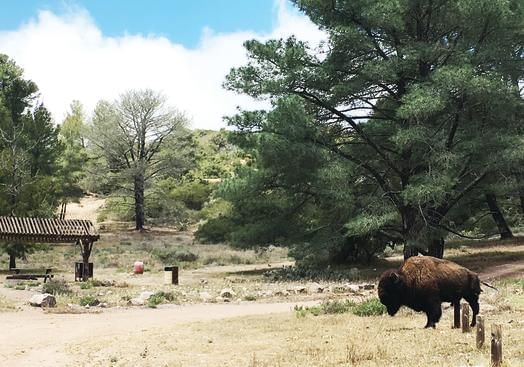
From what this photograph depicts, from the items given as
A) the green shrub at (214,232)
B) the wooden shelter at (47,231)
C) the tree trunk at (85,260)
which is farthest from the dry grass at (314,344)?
the green shrub at (214,232)

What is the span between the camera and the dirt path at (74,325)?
10484 mm

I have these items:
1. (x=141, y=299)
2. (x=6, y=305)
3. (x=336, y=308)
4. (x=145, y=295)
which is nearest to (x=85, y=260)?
(x=145, y=295)

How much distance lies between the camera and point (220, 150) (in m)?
96.1

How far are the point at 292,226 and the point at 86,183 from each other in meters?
31.5

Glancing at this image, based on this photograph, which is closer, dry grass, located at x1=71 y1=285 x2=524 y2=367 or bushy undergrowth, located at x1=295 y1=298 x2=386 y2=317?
dry grass, located at x1=71 y1=285 x2=524 y2=367

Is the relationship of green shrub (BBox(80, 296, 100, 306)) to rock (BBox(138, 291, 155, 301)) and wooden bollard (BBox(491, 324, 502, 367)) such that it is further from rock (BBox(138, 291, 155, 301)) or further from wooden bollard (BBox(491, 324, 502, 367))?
wooden bollard (BBox(491, 324, 502, 367))

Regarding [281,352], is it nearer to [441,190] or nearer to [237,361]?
[237,361]

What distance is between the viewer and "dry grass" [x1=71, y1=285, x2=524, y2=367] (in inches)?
Answer: 333

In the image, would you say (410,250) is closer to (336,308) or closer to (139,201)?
(336,308)

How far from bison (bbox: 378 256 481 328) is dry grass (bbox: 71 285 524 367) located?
17.7 inches

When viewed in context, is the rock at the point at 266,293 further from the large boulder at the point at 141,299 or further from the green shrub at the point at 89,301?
the green shrub at the point at 89,301

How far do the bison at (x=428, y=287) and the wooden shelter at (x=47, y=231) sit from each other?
1652 centimetres

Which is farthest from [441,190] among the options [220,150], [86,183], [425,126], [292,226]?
[220,150]

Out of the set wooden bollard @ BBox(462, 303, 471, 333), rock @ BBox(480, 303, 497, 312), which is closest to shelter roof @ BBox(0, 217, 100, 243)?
rock @ BBox(480, 303, 497, 312)
